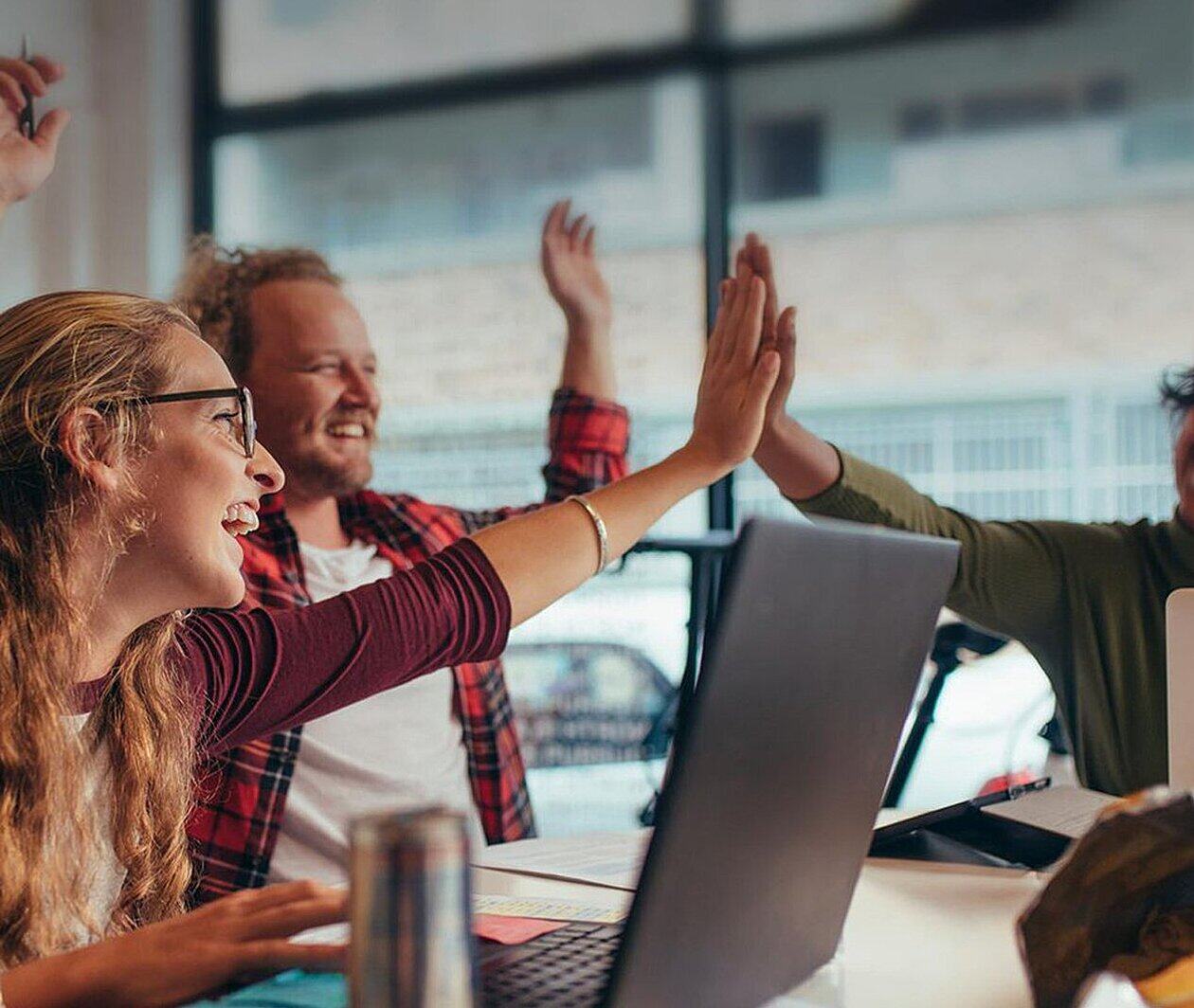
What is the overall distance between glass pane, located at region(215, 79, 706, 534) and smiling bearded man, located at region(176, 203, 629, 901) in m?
1.17

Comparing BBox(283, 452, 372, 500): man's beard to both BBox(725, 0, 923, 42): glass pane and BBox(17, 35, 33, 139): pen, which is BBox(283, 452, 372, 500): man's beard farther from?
BBox(725, 0, 923, 42): glass pane

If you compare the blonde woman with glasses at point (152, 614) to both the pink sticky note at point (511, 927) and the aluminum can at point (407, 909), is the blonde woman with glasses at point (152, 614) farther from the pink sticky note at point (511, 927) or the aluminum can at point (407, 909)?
the aluminum can at point (407, 909)

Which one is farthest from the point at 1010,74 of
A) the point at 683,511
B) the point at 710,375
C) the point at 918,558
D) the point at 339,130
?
the point at 918,558

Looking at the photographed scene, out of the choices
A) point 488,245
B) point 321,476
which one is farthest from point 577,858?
point 488,245

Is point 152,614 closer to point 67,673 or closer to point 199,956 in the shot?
point 67,673

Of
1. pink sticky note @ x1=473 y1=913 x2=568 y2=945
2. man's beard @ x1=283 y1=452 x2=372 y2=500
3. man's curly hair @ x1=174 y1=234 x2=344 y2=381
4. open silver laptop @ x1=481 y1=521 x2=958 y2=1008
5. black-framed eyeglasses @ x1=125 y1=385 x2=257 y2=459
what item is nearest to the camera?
open silver laptop @ x1=481 y1=521 x2=958 y2=1008

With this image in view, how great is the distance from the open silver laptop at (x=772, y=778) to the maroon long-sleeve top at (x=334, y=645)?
472mm

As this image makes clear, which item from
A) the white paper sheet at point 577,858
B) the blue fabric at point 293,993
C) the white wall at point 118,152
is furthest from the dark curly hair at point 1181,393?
the white wall at point 118,152

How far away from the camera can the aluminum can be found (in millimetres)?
546

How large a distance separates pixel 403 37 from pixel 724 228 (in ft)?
3.40

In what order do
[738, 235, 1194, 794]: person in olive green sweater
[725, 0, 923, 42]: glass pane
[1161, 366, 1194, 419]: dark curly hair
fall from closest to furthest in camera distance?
[738, 235, 1194, 794]: person in olive green sweater < [1161, 366, 1194, 419]: dark curly hair < [725, 0, 923, 42]: glass pane

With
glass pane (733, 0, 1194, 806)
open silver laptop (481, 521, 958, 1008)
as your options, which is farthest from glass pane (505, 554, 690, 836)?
open silver laptop (481, 521, 958, 1008)

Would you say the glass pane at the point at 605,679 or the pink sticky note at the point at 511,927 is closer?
the pink sticky note at the point at 511,927

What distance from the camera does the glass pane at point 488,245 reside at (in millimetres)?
3350
